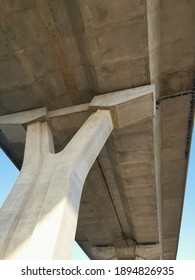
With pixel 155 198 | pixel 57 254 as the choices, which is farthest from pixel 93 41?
pixel 155 198

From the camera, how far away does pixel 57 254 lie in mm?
4738

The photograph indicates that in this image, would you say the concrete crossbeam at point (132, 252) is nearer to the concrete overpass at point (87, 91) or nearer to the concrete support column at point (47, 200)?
the concrete overpass at point (87, 91)

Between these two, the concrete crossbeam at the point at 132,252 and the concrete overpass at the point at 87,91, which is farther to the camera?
the concrete crossbeam at the point at 132,252

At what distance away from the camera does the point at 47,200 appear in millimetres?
5594

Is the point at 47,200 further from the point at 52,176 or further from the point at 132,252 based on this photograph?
the point at 132,252

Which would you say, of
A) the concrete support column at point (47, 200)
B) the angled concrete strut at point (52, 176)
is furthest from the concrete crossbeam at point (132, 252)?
the concrete support column at point (47, 200)

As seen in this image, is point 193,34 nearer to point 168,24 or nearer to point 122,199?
point 168,24

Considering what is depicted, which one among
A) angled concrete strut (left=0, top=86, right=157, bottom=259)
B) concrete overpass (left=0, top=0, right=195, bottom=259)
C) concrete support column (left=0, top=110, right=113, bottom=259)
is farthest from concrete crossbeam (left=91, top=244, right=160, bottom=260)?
concrete support column (left=0, top=110, right=113, bottom=259)

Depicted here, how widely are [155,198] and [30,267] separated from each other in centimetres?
1017

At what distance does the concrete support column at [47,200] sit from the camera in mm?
4836

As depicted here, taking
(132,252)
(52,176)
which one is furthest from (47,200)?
(132,252)

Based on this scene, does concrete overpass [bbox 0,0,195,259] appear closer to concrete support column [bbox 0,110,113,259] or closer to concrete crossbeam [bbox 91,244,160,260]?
concrete support column [bbox 0,110,113,259]

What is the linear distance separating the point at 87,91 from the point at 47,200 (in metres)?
4.25

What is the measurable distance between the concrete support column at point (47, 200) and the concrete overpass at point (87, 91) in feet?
0.09
